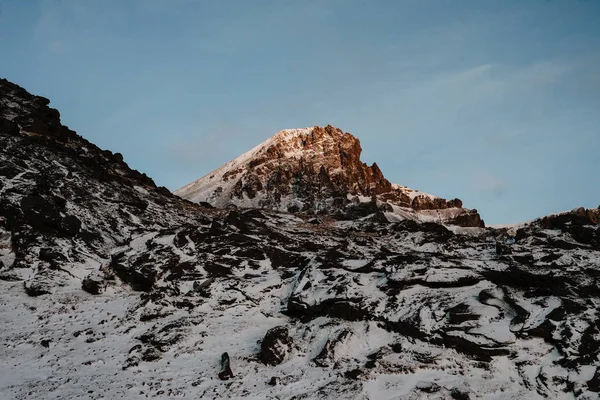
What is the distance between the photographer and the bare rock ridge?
9925 centimetres

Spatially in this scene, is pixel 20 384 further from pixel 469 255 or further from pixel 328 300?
pixel 469 255

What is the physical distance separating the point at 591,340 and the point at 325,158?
92302 millimetres

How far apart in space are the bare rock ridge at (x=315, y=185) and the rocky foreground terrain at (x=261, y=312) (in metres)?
48.4

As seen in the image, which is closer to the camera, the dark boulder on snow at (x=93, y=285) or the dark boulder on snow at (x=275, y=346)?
the dark boulder on snow at (x=275, y=346)

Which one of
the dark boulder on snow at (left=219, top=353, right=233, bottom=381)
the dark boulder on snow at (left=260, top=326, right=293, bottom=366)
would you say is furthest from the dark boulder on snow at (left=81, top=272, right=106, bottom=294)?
the dark boulder on snow at (left=260, top=326, right=293, bottom=366)

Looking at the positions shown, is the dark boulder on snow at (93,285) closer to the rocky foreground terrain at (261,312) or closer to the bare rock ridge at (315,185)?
the rocky foreground terrain at (261,312)

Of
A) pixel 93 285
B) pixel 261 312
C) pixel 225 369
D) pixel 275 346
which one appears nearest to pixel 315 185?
pixel 261 312

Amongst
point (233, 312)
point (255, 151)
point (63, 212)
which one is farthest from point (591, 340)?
point (255, 151)

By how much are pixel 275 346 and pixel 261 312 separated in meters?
6.09

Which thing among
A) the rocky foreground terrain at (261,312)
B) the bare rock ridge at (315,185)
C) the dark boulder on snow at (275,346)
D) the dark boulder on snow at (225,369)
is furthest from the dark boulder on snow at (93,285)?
the bare rock ridge at (315,185)

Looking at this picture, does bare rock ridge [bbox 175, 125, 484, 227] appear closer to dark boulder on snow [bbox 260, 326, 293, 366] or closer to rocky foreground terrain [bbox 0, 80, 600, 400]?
rocky foreground terrain [bbox 0, 80, 600, 400]

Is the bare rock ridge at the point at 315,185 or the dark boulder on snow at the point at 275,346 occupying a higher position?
the bare rock ridge at the point at 315,185

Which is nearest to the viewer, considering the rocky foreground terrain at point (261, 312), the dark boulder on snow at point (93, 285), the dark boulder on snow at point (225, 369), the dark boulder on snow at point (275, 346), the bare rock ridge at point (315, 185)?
the rocky foreground terrain at point (261, 312)

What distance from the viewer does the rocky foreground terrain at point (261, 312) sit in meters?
24.4
